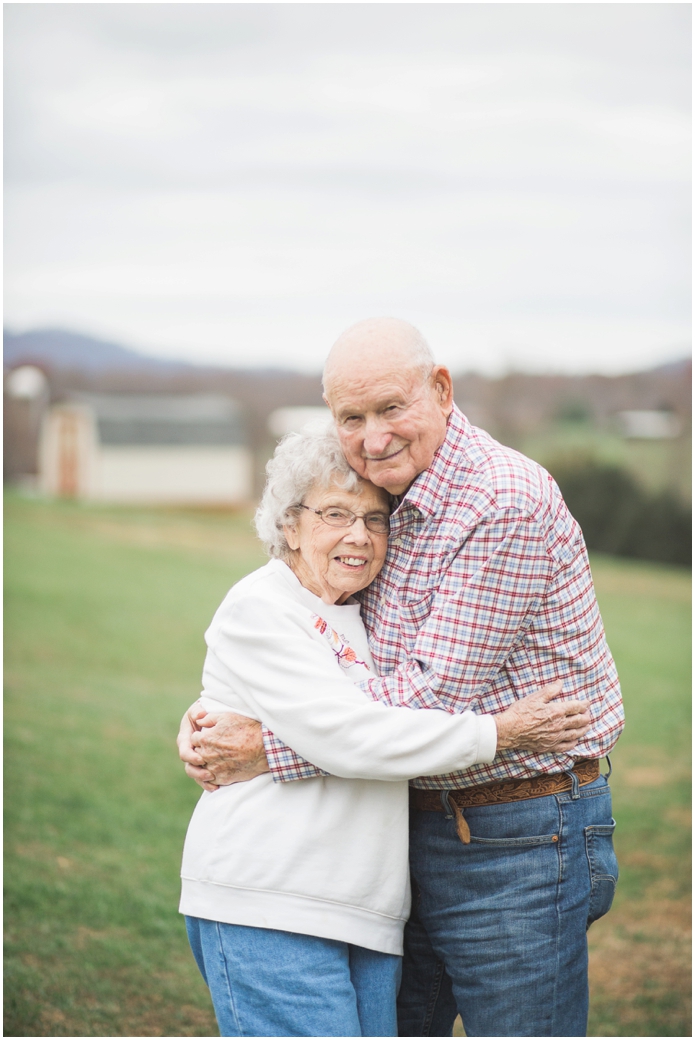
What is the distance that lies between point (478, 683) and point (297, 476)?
0.56 meters

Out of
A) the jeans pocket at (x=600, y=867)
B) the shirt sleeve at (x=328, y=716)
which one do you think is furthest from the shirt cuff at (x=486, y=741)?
the jeans pocket at (x=600, y=867)

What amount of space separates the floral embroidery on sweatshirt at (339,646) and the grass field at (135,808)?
2084 millimetres

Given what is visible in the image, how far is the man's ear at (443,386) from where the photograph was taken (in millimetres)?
1901

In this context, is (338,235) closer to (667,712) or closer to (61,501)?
(61,501)

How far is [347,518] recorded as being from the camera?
1.88 metres

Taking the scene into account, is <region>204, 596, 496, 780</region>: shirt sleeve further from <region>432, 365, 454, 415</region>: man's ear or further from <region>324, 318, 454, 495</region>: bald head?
<region>432, 365, 454, 415</region>: man's ear

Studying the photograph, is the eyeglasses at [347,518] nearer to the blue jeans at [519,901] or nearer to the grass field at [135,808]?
the blue jeans at [519,901]

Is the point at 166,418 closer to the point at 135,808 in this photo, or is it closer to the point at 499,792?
the point at 135,808

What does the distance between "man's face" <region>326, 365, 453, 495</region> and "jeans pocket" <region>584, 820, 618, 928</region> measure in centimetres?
84

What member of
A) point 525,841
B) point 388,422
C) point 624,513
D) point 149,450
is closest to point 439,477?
point 388,422

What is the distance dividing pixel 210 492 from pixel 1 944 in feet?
42.1

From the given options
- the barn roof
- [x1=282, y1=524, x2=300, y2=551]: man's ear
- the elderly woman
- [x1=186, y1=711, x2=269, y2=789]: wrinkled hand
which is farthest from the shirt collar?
the barn roof

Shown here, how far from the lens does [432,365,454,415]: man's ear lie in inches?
74.9

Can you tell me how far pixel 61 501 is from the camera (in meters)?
15.4
